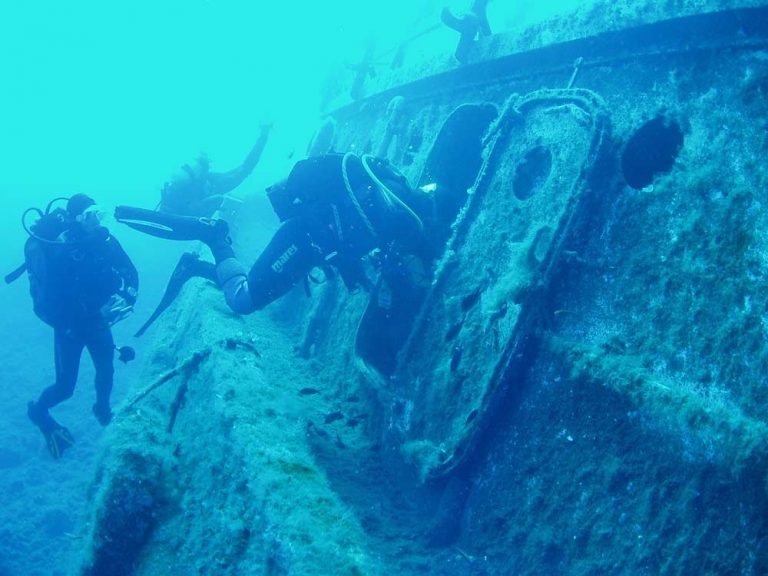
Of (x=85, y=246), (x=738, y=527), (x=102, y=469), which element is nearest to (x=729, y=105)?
(x=738, y=527)

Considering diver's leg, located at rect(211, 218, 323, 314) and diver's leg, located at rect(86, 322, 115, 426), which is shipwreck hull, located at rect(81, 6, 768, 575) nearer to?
diver's leg, located at rect(211, 218, 323, 314)

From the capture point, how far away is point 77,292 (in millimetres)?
5262

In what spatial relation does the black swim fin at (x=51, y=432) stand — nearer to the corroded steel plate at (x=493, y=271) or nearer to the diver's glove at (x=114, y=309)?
the diver's glove at (x=114, y=309)

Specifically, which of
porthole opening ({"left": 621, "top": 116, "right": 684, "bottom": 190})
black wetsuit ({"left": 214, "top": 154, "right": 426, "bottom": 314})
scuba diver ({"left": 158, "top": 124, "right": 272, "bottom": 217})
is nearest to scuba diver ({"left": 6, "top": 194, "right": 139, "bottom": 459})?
black wetsuit ({"left": 214, "top": 154, "right": 426, "bottom": 314})

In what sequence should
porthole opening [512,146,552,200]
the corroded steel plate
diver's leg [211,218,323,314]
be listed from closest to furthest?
the corroded steel plate < porthole opening [512,146,552,200] < diver's leg [211,218,323,314]

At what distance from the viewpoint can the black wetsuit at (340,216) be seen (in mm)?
3758

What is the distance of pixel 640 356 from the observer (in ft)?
7.14

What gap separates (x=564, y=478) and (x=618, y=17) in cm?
274

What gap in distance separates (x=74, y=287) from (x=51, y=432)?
1857mm

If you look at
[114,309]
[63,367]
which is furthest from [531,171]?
[63,367]

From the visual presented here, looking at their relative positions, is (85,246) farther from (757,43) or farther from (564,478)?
(757,43)

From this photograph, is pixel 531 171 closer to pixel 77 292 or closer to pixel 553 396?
pixel 553 396

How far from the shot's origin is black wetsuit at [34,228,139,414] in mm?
5137

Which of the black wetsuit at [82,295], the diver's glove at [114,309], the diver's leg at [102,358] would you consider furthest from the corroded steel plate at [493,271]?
the diver's leg at [102,358]
